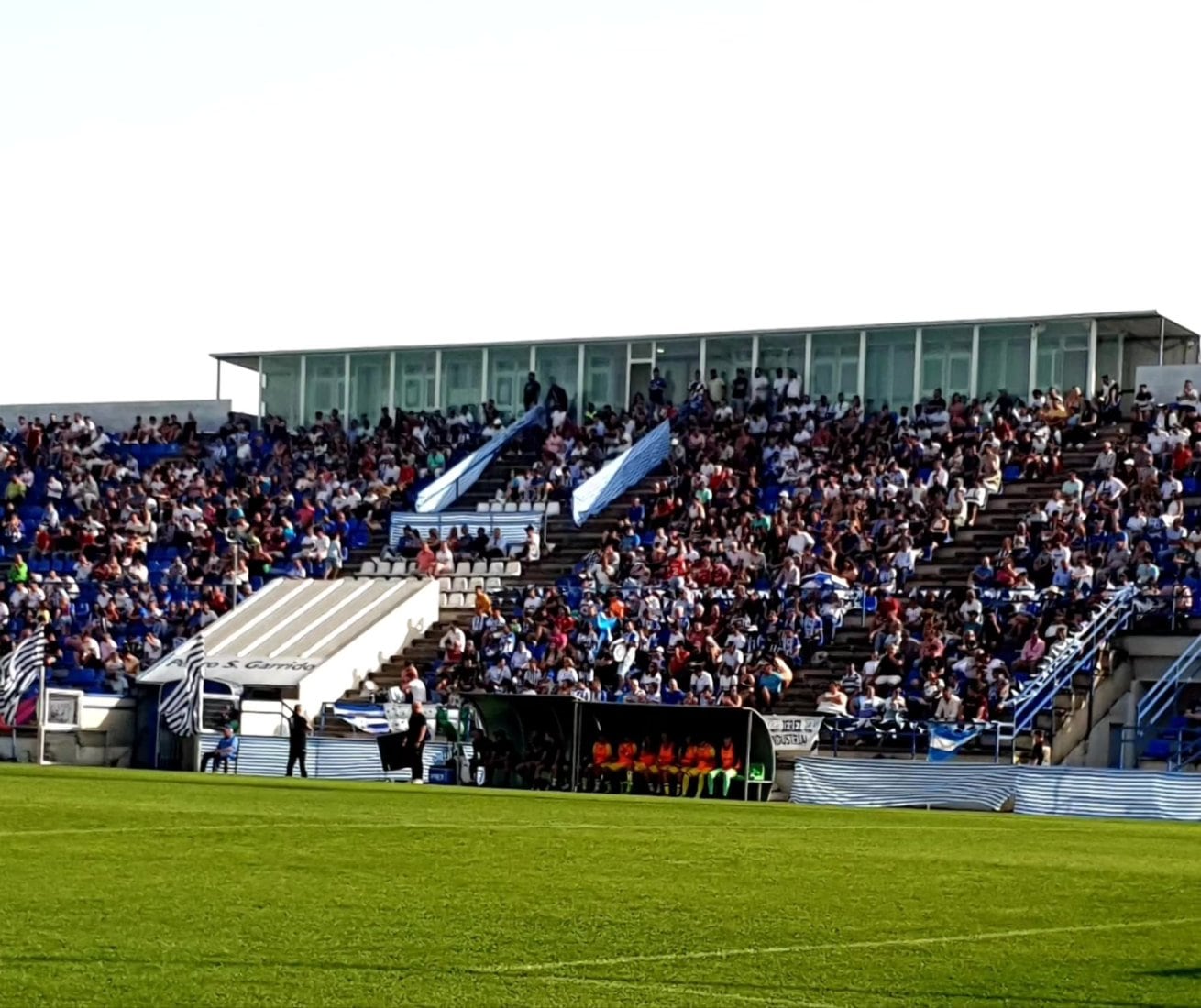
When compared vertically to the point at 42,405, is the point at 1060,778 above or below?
below

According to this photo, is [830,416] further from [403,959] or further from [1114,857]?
[403,959]

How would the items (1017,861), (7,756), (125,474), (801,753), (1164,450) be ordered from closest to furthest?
(1017,861)
(801,753)
(7,756)
(1164,450)
(125,474)

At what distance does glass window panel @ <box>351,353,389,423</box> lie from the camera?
60.0m

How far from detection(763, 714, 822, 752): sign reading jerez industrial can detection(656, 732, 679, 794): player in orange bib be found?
9.72ft

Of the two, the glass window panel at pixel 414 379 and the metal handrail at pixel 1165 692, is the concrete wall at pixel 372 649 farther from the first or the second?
the metal handrail at pixel 1165 692

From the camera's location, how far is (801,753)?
3678 centimetres

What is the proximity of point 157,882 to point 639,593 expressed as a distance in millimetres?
30669

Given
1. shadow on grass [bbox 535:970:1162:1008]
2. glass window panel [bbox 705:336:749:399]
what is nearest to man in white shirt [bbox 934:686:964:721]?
glass window panel [bbox 705:336:749:399]

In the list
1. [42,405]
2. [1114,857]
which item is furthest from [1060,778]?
[42,405]

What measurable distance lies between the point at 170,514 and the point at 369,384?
8.02 meters

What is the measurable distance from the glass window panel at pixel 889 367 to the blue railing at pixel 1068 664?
14566 millimetres

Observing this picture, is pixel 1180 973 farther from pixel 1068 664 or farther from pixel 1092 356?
pixel 1092 356

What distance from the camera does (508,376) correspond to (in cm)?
5853

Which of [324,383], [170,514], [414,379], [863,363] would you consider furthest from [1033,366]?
[170,514]
